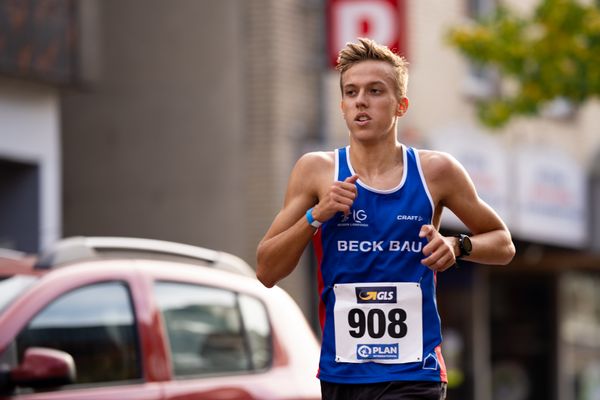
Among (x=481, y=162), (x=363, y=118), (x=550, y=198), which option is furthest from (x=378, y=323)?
(x=550, y=198)

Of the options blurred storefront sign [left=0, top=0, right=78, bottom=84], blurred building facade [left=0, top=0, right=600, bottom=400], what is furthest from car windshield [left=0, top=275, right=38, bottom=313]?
blurred building facade [left=0, top=0, right=600, bottom=400]

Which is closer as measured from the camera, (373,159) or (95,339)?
(373,159)

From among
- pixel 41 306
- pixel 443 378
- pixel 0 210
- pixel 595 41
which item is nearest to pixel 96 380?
pixel 41 306

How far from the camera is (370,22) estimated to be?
15430 millimetres

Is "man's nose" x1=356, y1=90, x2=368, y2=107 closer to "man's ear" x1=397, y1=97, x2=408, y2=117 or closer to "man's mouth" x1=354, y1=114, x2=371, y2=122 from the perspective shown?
"man's mouth" x1=354, y1=114, x2=371, y2=122

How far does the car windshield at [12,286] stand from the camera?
6219mm

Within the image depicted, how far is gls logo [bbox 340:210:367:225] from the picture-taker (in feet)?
15.8

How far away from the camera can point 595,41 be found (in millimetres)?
14383

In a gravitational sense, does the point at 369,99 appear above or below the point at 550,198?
below

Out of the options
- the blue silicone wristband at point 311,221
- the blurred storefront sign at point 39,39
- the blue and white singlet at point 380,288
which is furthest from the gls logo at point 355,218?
the blurred storefront sign at point 39,39

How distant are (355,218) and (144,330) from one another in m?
2.05

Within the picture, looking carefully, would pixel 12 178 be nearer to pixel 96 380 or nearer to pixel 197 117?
pixel 197 117

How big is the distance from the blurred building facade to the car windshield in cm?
708

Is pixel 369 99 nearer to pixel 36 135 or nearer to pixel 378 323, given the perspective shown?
pixel 378 323
